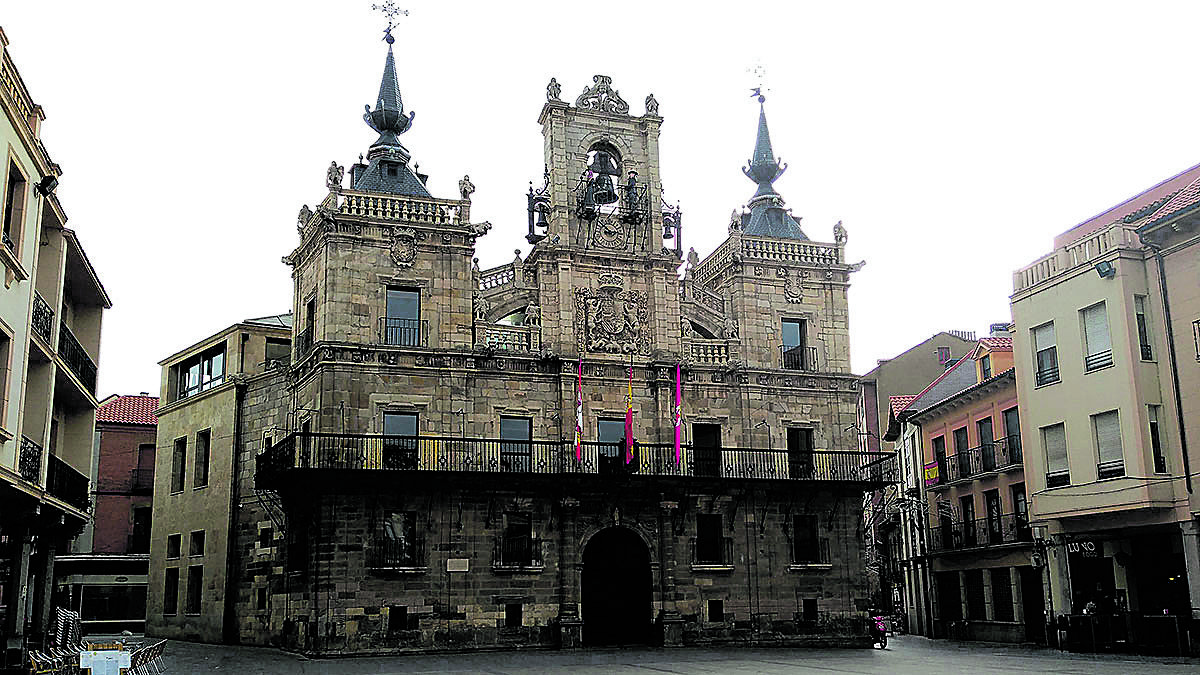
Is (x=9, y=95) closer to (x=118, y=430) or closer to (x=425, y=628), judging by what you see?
(x=425, y=628)

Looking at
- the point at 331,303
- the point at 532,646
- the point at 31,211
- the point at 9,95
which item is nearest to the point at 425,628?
the point at 532,646

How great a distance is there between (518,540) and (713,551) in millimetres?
6199

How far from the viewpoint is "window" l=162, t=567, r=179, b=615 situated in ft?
136

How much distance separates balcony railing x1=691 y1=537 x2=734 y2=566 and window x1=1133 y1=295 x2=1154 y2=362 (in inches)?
521

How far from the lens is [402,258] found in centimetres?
3497

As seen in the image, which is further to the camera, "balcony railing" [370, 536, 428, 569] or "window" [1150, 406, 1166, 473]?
"balcony railing" [370, 536, 428, 569]

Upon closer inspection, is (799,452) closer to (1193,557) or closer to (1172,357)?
(1172,357)

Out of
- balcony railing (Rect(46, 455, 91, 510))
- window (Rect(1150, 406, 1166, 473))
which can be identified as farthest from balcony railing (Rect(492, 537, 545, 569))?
window (Rect(1150, 406, 1166, 473))

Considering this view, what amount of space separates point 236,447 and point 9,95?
2000 centimetres

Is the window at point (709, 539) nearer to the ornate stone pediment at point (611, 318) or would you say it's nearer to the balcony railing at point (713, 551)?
the balcony railing at point (713, 551)

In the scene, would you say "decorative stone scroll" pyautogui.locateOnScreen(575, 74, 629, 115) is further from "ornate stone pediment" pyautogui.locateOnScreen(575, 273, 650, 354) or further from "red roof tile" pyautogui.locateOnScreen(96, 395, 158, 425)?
"red roof tile" pyautogui.locateOnScreen(96, 395, 158, 425)

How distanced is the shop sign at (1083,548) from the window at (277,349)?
83.0 feet

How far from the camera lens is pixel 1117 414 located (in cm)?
2898

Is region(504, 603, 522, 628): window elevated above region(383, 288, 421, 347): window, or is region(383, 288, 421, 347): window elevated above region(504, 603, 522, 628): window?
region(383, 288, 421, 347): window
